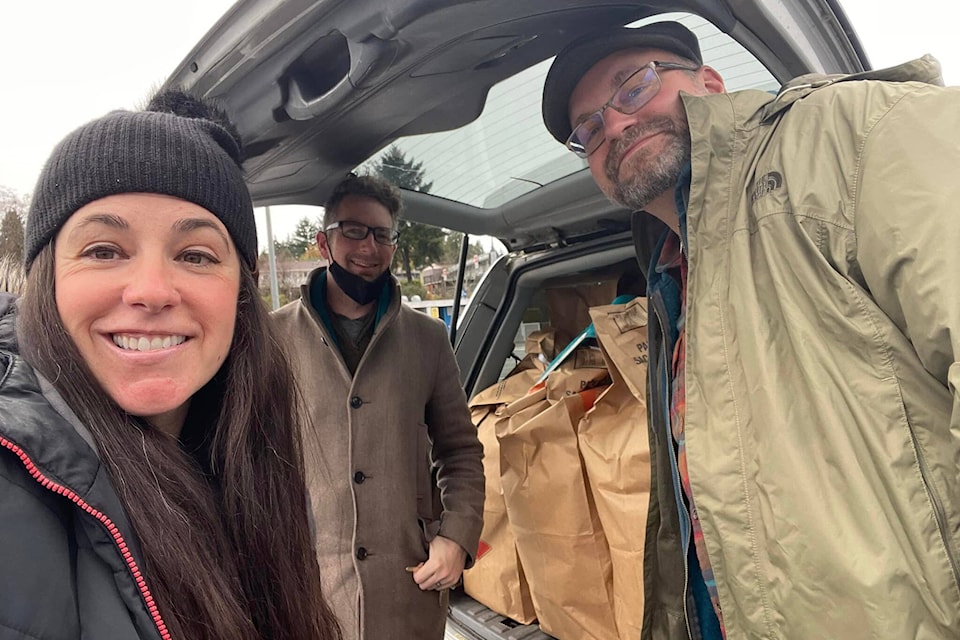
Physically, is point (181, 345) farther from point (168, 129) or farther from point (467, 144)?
point (467, 144)

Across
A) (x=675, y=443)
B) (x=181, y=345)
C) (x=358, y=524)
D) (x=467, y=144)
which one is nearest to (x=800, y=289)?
(x=675, y=443)

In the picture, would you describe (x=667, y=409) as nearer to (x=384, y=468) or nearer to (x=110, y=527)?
(x=384, y=468)

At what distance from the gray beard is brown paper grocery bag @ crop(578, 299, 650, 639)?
70cm

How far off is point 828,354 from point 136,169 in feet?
3.65

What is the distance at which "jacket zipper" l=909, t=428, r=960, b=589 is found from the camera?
732 millimetres

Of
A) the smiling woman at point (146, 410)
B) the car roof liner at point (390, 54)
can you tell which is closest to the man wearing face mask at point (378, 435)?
the car roof liner at point (390, 54)

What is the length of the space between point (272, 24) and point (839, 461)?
1176 mm

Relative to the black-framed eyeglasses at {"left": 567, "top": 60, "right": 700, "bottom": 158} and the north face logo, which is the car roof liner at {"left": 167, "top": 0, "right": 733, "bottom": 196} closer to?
the black-framed eyeglasses at {"left": 567, "top": 60, "right": 700, "bottom": 158}

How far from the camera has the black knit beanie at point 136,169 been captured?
2.79ft

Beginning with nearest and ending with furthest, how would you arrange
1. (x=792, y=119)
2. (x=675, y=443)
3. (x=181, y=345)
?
(x=181, y=345), (x=792, y=119), (x=675, y=443)

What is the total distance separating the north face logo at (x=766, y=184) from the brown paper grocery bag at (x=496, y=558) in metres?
1.48

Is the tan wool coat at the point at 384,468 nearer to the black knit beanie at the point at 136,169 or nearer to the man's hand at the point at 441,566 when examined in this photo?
the man's hand at the point at 441,566

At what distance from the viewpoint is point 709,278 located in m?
1.01

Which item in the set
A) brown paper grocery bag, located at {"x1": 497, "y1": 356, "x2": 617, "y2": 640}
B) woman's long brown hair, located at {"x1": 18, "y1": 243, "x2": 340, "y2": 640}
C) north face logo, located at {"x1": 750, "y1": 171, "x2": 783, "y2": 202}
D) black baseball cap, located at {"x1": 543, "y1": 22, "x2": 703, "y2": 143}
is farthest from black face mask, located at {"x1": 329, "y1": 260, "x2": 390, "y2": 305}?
north face logo, located at {"x1": 750, "y1": 171, "x2": 783, "y2": 202}
